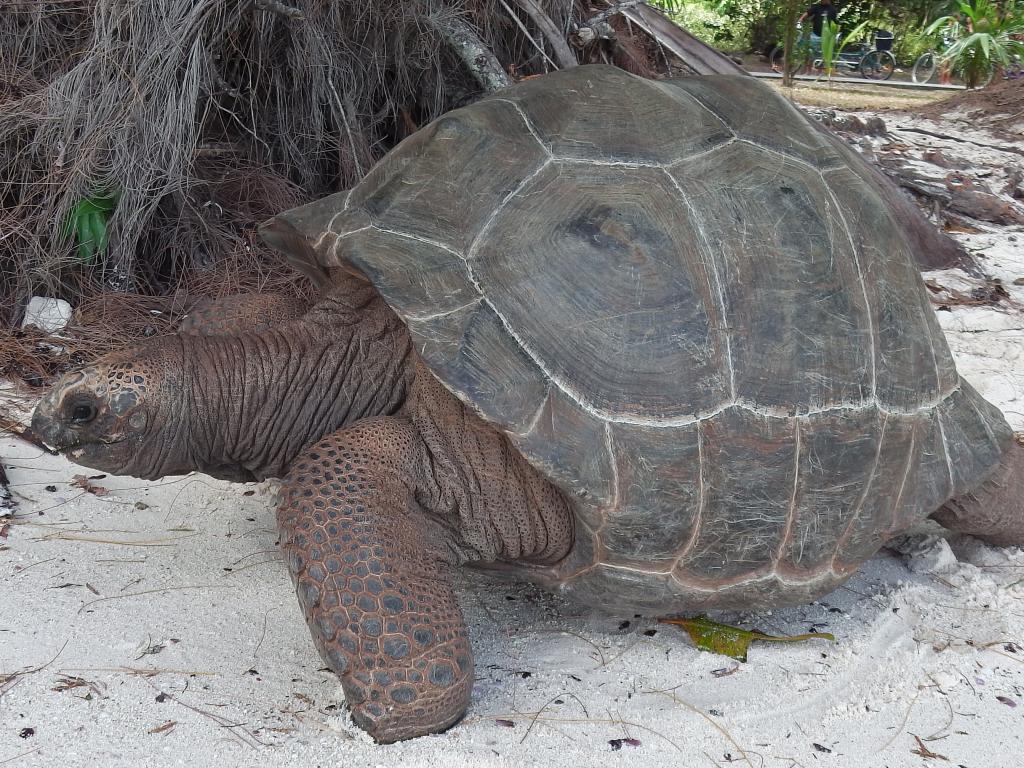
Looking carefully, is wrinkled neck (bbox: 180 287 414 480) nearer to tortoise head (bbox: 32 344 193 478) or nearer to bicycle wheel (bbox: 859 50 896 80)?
tortoise head (bbox: 32 344 193 478)

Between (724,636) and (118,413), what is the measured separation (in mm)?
1739

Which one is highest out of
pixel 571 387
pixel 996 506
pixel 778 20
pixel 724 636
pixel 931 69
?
pixel 571 387

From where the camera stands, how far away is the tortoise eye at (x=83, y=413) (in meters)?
2.28

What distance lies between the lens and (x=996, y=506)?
292 cm

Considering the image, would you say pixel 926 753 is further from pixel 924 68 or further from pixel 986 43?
pixel 924 68

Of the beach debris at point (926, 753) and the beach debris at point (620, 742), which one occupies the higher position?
the beach debris at point (926, 753)

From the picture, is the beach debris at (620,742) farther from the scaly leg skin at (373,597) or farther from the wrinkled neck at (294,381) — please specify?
the wrinkled neck at (294,381)

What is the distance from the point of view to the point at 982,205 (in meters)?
5.97

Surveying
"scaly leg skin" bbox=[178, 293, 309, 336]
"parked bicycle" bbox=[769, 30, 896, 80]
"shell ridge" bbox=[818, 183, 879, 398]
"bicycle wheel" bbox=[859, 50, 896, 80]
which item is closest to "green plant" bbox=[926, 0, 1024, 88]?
"bicycle wheel" bbox=[859, 50, 896, 80]

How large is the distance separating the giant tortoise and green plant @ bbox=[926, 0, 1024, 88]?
11.3 metres

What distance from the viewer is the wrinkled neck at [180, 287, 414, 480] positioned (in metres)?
2.48

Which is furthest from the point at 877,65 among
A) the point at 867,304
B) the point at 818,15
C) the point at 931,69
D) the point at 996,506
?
the point at 867,304

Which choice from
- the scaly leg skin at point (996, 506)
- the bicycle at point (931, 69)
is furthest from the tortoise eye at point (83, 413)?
the bicycle at point (931, 69)

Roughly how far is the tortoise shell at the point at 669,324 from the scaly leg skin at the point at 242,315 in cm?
44
